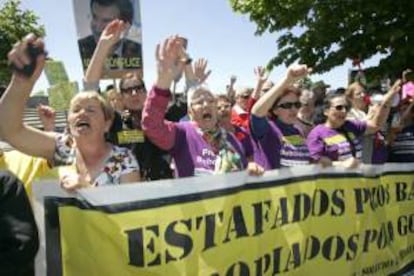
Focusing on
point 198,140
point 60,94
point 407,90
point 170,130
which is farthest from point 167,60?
point 407,90

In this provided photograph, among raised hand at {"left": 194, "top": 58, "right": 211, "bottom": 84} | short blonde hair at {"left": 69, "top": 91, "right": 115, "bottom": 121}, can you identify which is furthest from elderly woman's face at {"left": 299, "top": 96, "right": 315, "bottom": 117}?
short blonde hair at {"left": 69, "top": 91, "right": 115, "bottom": 121}

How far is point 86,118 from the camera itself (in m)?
3.48

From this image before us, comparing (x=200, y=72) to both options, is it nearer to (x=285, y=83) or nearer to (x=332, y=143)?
(x=285, y=83)

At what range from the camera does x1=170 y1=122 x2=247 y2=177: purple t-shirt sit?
13.3 feet

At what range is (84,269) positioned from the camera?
10.3 feet

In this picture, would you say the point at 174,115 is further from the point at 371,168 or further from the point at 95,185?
the point at 95,185

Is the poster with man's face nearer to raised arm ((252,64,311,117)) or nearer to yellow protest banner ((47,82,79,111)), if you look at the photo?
yellow protest banner ((47,82,79,111))

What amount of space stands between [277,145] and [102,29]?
1.74m

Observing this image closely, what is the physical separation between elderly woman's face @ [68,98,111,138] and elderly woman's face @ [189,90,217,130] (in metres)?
0.81

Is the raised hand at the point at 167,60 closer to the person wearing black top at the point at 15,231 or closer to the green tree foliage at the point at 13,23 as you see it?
the person wearing black top at the point at 15,231

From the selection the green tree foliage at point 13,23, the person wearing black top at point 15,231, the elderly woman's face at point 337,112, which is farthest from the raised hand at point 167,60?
the green tree foliage at point 13,23

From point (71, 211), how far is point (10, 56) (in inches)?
34.6

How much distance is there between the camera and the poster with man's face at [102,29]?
16.9 feet

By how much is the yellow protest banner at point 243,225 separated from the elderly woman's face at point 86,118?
390 mm
